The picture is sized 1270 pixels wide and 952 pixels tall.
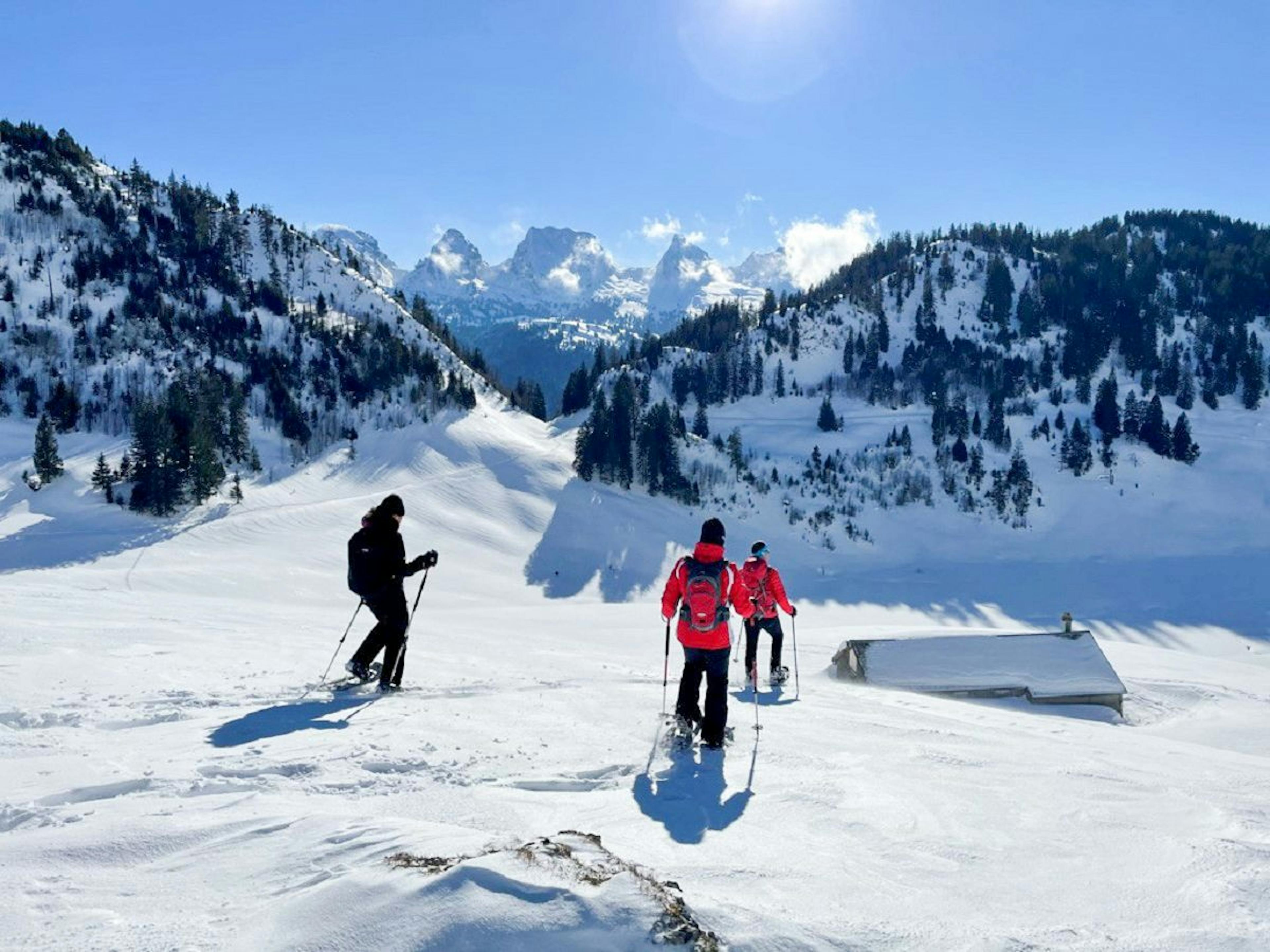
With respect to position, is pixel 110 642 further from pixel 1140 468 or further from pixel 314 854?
pixel 1140 468

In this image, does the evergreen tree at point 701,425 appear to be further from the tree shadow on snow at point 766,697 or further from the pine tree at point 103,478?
the tree shadow on snow at point 766,697

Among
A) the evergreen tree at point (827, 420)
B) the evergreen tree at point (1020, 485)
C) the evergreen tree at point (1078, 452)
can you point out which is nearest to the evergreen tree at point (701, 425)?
the evergreen tree at point (827, 420)

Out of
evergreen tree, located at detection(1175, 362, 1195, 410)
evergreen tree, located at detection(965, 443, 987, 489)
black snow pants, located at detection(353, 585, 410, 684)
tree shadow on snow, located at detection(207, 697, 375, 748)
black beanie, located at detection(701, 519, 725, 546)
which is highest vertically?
evergreen tree, located at detection(1175, 362, 1195, 410)

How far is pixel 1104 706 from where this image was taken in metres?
16.4

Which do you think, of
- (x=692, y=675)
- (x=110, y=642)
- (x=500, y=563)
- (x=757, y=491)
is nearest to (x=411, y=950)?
(x=692, y=675)

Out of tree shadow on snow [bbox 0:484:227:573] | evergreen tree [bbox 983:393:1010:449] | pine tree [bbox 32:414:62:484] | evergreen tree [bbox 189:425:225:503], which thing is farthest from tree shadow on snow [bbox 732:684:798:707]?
evergreen tree [bbox 983:393:1010:449]

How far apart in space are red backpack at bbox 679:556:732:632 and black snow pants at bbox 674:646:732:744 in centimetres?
29

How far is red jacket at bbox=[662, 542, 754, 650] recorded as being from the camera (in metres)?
8.07

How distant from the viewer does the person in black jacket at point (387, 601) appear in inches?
375

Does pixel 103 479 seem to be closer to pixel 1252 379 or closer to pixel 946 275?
pixel 1252 379

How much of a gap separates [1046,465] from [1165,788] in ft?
321

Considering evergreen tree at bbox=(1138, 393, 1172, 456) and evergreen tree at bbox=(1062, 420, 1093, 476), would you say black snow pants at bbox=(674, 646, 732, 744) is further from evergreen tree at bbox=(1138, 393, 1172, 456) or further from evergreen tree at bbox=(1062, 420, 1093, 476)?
evergreen tree at bbox=(1138, 393, 1172, 456)

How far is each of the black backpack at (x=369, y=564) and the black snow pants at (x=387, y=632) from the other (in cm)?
14

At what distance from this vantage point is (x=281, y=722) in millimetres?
7359
